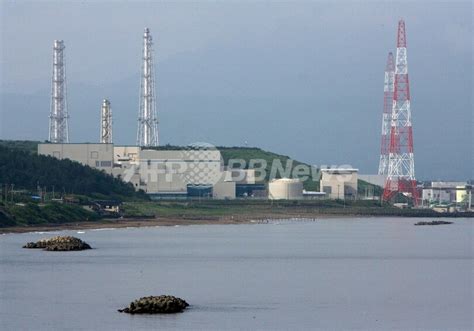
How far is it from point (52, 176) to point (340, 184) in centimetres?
3658

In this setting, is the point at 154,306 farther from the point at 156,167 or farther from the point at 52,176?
the point at 156,167

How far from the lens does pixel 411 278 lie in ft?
126

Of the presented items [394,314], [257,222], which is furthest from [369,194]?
[394,314]

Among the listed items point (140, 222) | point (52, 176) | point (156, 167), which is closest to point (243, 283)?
point (140, 222)

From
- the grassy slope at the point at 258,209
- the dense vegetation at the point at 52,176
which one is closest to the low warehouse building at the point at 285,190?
the grassy slope at the point at 258,209

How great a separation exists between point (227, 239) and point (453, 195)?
87.4 m

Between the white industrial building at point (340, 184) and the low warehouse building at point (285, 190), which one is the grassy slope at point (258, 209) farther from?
the white industrial building at point (340, 184)

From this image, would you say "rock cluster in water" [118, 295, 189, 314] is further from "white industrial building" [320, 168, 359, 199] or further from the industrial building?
the industrial building

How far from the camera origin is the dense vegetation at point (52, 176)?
88.6m

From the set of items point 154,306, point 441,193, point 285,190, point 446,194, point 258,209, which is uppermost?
point 441,193

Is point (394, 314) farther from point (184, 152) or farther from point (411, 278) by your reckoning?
point (184, 152)

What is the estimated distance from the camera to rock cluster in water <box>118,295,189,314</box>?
27312 millimetres

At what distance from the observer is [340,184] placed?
117m

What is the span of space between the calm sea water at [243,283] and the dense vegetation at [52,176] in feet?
92.1
